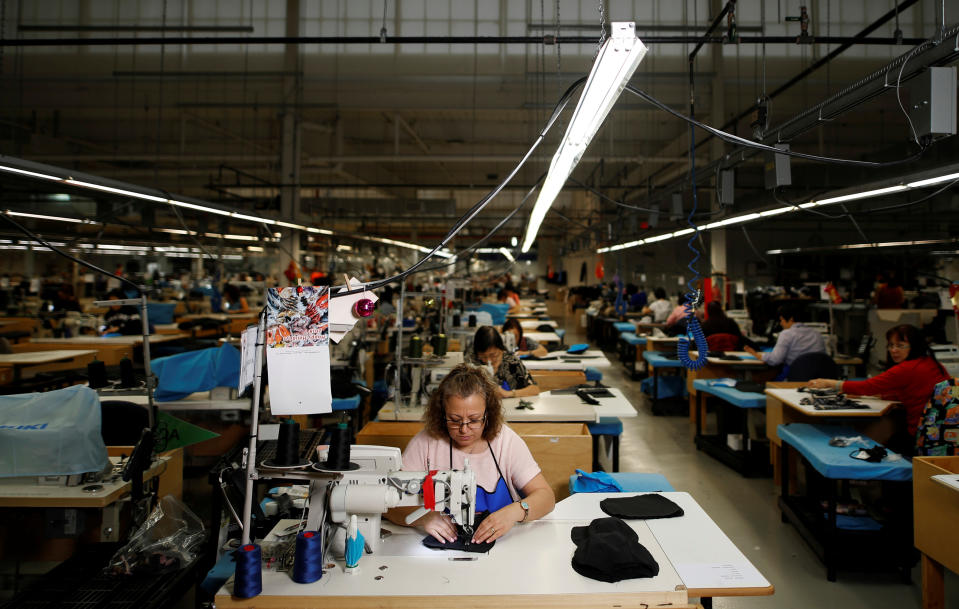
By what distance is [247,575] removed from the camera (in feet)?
5.16

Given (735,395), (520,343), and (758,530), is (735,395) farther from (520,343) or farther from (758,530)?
(520,343)

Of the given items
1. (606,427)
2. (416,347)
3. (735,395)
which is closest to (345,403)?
(416,347)

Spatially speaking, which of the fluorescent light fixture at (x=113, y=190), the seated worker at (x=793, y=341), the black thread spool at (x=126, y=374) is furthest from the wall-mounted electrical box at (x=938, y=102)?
the fluorescent light fixture at (x=113, y=190)

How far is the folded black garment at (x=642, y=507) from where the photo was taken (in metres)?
2.11

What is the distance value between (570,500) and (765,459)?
3035 mm

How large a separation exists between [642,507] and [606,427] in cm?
188

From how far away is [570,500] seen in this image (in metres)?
2.29

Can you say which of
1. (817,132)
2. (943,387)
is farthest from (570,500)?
(817,132)

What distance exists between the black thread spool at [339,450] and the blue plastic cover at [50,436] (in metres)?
1.31

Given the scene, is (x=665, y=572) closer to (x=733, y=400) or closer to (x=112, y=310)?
(x=733, y=400)

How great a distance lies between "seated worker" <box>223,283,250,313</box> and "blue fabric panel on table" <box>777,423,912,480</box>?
34.1 feet

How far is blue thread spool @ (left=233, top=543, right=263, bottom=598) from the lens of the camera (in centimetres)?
157

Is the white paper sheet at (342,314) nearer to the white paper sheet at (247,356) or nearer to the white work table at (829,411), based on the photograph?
the white paper sheet at (247,356)

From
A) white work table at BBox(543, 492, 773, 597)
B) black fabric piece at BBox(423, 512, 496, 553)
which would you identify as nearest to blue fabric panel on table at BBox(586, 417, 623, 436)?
white work table at BBox(543, 492, 773, 597)
